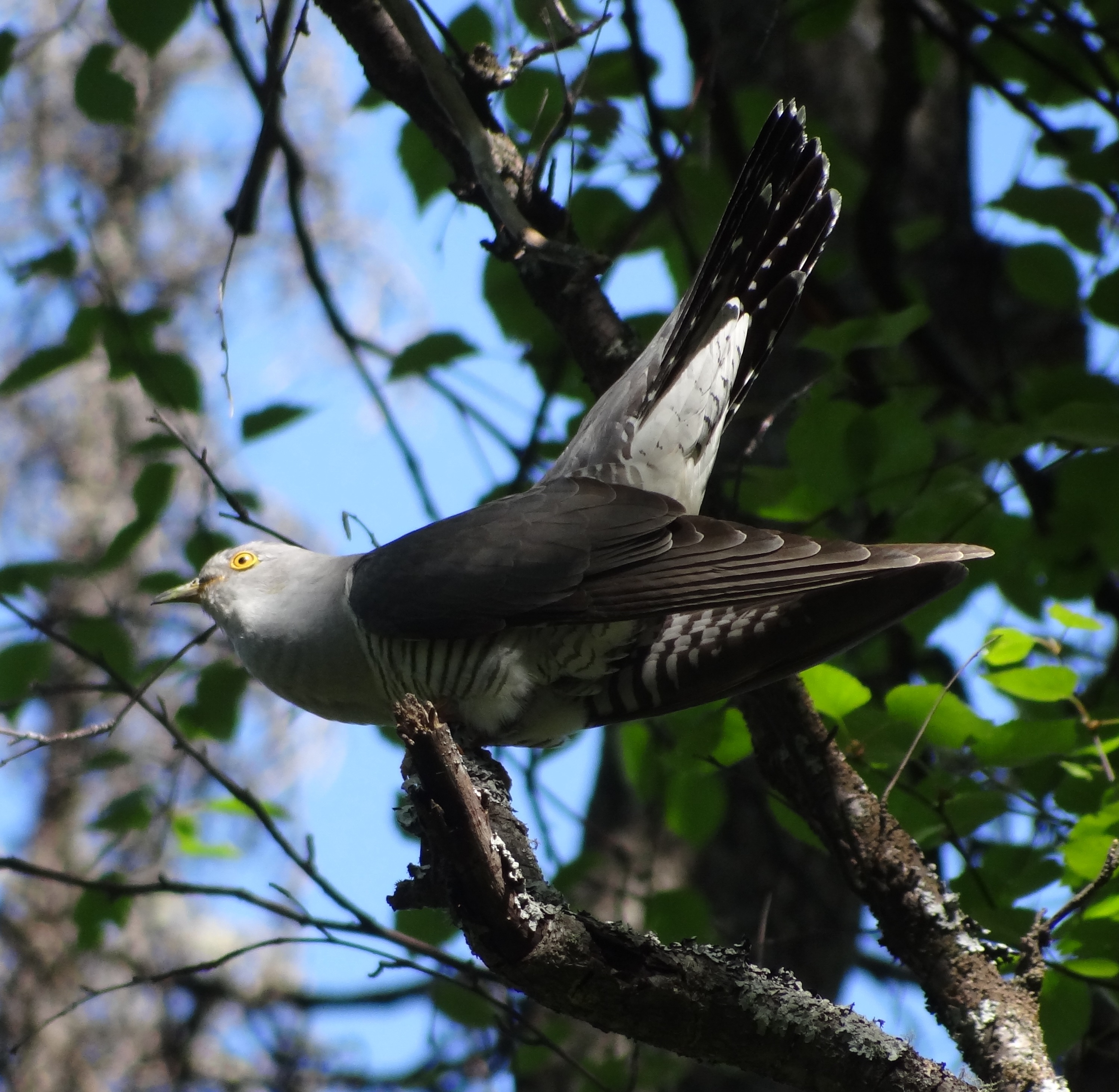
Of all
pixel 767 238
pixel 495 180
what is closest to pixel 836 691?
pixel 767 238

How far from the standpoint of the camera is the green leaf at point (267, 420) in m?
2.97

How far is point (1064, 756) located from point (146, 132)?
931cm

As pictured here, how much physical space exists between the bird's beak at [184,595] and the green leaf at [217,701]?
0.22 m

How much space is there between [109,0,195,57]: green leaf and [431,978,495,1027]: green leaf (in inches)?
94.7

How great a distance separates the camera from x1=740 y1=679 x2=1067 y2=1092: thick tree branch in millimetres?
1948

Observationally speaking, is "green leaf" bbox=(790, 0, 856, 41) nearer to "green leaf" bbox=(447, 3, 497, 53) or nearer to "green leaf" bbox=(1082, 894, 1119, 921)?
"green leaf" bbox=(447, 3, 497, 53)

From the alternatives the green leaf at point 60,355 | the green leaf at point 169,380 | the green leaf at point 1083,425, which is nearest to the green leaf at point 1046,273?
the green leaf at point 1083,425

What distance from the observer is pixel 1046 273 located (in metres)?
3.10

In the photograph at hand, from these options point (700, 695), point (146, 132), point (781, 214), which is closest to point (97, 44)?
point (781, 214)

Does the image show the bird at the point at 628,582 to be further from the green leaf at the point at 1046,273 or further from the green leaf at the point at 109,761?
the green leaf at the point at 1046,273

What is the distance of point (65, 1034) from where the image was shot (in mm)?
7453

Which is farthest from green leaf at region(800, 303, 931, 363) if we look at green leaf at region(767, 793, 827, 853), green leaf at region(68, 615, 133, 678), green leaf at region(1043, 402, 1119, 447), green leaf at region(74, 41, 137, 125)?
green leaf at region(68, 615, 133, 678)

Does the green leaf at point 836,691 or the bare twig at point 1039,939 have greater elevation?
the green leaf at point 836,691

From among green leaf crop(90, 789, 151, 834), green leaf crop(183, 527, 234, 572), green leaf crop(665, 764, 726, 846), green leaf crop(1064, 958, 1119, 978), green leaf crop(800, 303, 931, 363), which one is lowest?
green leaf crop(1064, 958, 1119, 978)
